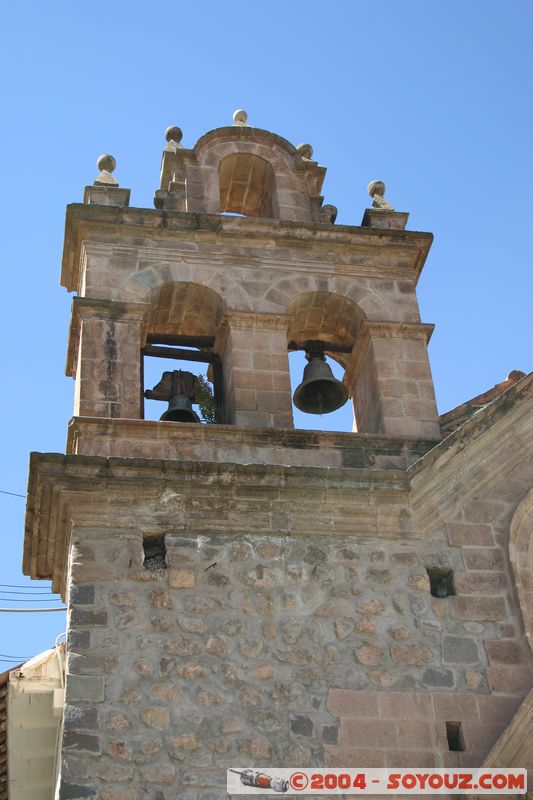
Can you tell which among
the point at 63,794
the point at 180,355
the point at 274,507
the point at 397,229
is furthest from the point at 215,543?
the point at 397,229

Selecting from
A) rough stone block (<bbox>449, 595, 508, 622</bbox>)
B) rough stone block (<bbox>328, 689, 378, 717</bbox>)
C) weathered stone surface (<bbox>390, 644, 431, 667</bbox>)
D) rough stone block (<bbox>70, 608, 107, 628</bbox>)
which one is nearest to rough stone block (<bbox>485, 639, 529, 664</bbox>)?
rough stone block (<bbox>449, 595, 508, 622</bbox>)

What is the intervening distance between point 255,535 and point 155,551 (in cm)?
68

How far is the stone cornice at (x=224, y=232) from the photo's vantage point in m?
10.4

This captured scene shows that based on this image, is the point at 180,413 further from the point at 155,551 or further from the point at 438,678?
A: the point at 438,678

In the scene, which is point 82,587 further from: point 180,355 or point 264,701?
point 180,355

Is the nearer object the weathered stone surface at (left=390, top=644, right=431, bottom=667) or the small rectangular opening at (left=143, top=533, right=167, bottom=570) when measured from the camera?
the weathered stone surface at (left=390, top=644, right=431, bottom=667)

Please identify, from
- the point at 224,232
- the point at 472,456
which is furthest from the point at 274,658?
the point at 224,232

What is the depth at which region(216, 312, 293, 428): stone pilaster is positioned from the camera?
9.49 metres

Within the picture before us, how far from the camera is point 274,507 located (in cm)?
849

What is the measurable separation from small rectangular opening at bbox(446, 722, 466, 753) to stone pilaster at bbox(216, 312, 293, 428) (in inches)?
105

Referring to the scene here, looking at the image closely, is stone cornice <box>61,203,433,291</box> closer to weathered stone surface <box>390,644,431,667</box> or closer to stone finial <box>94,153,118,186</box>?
stone finial <box>94,153,118,186</box>

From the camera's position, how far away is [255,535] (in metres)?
8.38

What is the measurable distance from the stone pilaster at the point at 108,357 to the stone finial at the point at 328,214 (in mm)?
2308

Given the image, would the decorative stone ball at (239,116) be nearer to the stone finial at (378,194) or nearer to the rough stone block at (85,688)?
the stone finial at (378,194)
